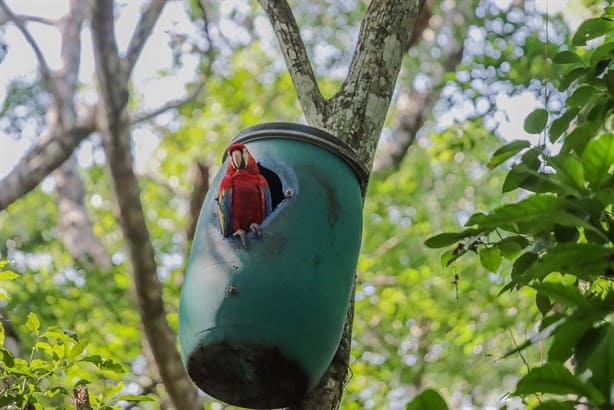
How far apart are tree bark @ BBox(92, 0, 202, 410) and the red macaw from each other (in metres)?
1.51

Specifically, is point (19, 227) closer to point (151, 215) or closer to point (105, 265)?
point (151, 215)

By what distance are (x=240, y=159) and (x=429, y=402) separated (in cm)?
94

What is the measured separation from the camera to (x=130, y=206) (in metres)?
3.22

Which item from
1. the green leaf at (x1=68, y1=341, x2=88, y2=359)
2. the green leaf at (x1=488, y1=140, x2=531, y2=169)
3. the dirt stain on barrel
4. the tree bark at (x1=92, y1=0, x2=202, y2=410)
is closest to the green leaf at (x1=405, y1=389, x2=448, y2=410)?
the green leaf at (x1=488, y1=140, x2=531, y2=169)

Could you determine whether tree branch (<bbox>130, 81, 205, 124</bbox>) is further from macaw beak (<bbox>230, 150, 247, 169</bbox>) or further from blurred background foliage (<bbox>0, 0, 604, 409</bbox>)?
macaw beak (<bbox>230, 150, 247, 169</bbox>)

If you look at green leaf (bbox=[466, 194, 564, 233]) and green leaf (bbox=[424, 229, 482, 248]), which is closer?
green leaf (bbox=[466, 194, 564, 233])

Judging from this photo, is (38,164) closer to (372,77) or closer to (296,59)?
(296,59)

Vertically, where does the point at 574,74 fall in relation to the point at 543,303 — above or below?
above

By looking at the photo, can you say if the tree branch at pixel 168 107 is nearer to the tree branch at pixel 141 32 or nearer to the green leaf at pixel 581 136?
the tree branch at pixel 141 32

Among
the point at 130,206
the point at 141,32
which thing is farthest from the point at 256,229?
the point at 141,32

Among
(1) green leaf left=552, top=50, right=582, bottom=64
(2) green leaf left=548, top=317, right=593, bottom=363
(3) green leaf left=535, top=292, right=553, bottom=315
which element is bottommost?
(2) green leaf left=548, top=317, right=593, bottom=363

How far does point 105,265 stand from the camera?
5996 mm

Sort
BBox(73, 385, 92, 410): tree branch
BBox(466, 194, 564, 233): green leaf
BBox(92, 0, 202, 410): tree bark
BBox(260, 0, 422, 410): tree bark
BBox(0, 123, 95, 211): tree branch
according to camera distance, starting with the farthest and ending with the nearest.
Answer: BBox(0, 123, 95, 211): tree branch
BBox(92, 0, 202, 410): tree bark
BBox(260, 0, 422, 410): tree bark
BBox(73, 385, 92, 410): tree branch
BBox(466, 194, 564, 233): green leaf

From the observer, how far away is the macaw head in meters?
1.71
